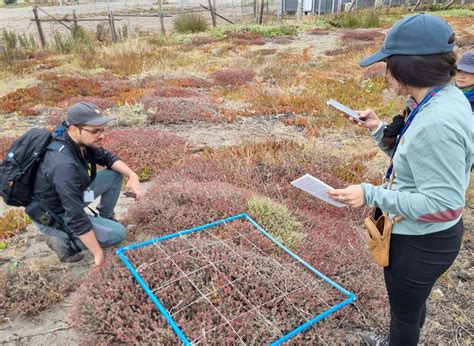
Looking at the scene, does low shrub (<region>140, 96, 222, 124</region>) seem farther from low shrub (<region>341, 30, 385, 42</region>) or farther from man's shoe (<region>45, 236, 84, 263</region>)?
low shrub (<region>341, 30, 385, 42</region>)

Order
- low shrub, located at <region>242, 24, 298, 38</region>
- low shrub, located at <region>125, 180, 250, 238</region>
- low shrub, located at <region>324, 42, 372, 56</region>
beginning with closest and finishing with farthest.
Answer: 1. low shrub, located at <region>125, 180, 250, 238</region>
2. low shrub, located at <region>324, 42, 372, 56</region>
3. low shrub, located at <region>242, 24, 298, 38</region>

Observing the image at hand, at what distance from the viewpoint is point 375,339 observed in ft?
9.43

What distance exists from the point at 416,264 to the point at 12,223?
434 cm

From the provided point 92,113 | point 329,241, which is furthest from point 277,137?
point 92,113

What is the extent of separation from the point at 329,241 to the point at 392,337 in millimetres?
1578

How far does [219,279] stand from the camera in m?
3.19

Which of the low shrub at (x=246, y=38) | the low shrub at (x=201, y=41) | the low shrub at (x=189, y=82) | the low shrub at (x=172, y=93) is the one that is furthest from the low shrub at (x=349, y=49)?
the low shrub at (x=172, y=93)

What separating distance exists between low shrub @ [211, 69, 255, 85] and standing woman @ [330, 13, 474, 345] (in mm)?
10369

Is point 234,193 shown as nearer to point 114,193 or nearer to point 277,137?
point 114,193

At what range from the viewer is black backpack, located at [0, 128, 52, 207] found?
10.5ft

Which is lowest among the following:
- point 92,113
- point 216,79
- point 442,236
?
point 216,79

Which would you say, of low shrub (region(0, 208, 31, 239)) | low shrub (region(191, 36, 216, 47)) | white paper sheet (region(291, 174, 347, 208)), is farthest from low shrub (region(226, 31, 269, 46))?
white paper sheet (region(291, 174, 347, 208))

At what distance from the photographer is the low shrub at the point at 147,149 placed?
6.06m

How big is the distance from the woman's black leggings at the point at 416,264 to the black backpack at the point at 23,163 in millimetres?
2800
